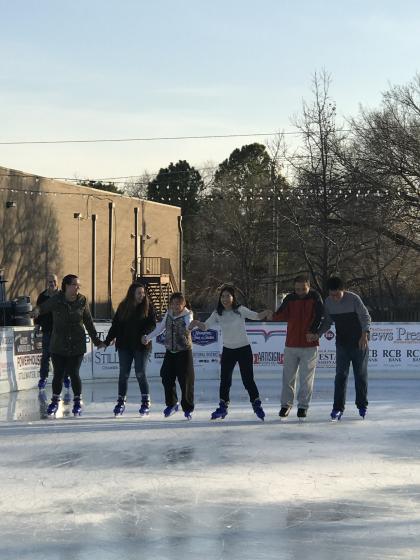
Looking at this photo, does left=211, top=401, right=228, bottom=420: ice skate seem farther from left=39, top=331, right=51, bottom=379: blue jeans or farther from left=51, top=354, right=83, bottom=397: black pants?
left=39, top=331, right=51, bottom=379: blue jeans

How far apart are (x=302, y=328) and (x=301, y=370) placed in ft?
1.60

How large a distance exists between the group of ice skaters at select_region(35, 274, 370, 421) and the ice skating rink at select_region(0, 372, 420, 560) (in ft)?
1.31

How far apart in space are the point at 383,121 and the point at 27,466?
30028mm

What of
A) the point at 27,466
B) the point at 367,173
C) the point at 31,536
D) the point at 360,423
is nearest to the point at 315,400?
the point at 360,423

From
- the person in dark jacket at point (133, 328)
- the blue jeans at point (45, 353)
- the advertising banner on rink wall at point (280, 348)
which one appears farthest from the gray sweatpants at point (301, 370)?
the advertising banner on rink wall at point (280, 348)

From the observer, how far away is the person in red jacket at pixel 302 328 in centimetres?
1023

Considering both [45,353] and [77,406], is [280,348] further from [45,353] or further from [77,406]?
[77,406]

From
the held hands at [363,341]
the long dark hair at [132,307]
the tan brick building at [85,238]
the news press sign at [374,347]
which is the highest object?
the tan brick building at [85,238]

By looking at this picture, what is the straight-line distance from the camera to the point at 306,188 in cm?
3275

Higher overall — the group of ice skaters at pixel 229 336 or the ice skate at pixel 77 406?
the group of ice skaters at pixel 229 336

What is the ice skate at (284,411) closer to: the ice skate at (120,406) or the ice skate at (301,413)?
the ice skate at (301,413)

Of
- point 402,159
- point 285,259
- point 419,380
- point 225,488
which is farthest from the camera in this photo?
point 285,259

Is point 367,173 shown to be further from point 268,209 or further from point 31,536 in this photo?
point 31,536

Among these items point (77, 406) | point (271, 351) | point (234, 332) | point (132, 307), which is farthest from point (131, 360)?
point (271, 351)
